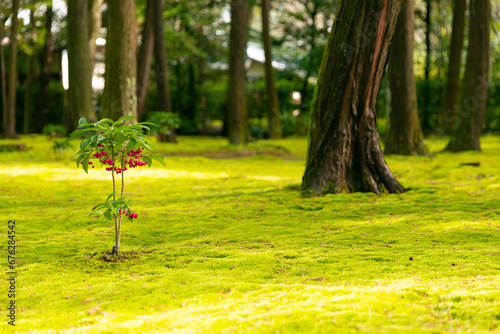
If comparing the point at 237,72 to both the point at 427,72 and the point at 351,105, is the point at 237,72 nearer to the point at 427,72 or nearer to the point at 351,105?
the point at 351,105

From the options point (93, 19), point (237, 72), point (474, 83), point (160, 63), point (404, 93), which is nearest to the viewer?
point (404, 93)

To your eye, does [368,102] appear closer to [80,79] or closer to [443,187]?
[443,187]

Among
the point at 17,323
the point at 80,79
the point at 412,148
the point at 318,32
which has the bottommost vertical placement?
the point at 17,323

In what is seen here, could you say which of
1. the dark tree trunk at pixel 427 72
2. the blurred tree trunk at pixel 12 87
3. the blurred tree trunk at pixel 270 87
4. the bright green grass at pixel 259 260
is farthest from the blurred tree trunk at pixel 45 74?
the dark tree trunk at pixel 427 72

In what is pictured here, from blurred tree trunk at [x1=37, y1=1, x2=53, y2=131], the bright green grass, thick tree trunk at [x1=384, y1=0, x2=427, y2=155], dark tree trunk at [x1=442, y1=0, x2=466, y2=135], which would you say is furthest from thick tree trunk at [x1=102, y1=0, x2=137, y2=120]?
blurred tree trunk at [x1=37, y1=1, x2=53, y2=131]

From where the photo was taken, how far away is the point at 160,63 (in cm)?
1517

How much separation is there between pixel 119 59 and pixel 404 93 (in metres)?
6.03

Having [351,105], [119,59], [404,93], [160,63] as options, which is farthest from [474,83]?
[160,63]

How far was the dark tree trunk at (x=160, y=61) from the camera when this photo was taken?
49.1ft

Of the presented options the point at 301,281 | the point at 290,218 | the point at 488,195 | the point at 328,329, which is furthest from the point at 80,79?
the point at 328,329

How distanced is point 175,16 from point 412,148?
41.5 ft

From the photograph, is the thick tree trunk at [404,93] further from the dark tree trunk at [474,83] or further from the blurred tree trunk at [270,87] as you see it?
the blurred tree trunk at [270,87]

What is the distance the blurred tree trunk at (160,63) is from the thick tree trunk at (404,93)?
260 inches

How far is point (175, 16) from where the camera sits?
68.1 ft
